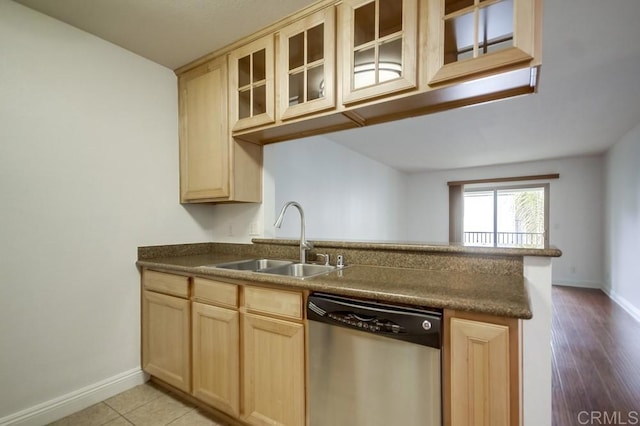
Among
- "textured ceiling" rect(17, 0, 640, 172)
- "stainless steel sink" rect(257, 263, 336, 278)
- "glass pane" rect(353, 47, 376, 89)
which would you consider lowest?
"stainless steel sink" rect(257, 263, 336, 278)

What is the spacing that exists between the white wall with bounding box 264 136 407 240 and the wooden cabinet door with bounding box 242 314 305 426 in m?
1.00

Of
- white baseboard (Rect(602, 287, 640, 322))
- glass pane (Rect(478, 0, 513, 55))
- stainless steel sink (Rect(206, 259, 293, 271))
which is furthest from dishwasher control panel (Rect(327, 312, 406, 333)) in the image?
white baseboard (Rect(602, 287, 640, 322))

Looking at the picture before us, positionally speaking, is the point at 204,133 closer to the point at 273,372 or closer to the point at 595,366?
the point at 273,372

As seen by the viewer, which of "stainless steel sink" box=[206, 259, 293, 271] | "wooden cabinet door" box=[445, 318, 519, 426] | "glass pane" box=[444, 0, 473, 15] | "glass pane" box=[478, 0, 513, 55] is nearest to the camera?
"wooden cabinet door" box=[445, 318, 519, 426]

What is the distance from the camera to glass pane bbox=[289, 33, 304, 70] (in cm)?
179

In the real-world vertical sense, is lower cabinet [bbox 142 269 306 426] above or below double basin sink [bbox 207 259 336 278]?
below

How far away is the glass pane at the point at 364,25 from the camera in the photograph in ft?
5.03

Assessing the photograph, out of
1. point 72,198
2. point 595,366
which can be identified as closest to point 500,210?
point 595,366

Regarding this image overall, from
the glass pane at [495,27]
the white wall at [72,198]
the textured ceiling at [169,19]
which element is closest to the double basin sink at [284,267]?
the white wall at [72,198]

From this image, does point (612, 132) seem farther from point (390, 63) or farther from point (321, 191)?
point (390, 63)

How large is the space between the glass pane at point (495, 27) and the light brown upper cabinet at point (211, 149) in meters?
1.56

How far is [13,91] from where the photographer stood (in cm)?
166

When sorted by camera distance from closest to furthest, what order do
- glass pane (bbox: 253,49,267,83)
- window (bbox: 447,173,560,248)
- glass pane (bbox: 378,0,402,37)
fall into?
glass pane (bbox: 378,0,402,37) → glass pane (bbox: 253,49,267,83) → window (bbox: 447,173,560,248)

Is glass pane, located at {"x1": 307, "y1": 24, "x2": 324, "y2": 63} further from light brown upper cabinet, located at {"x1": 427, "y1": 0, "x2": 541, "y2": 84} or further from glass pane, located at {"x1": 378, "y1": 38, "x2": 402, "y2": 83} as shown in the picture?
light brown upper cabinet, located at {"x1": 427, "y1": 0, "x2": 541, "y2": 84}
